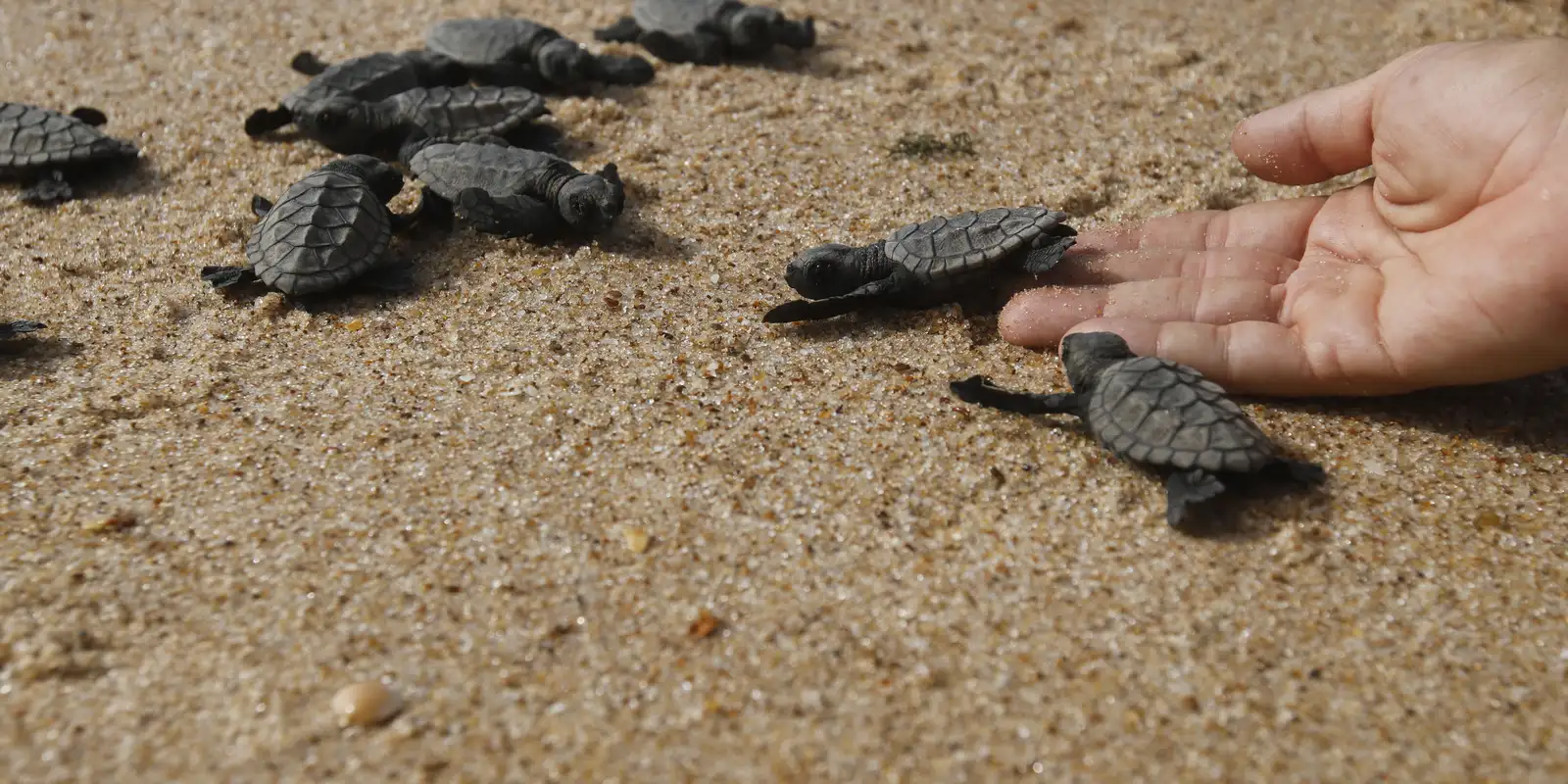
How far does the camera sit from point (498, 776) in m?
1.95

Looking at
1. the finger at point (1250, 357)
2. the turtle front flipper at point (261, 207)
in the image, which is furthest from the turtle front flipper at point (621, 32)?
the finger at point (1250, 357)

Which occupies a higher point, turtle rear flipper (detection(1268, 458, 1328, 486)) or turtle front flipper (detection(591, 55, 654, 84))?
turtle front flipper (detection(591, 55, 654, 84))

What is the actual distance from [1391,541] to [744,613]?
5.41 ft

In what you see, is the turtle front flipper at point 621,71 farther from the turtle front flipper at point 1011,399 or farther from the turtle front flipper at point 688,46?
the turtle front flipper at point 1011,399

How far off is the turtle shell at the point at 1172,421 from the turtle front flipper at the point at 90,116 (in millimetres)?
4824

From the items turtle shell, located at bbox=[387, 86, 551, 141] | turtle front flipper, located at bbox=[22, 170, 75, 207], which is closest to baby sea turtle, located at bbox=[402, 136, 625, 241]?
turtle shell, located at bbox=[387, 86, 551, 141]

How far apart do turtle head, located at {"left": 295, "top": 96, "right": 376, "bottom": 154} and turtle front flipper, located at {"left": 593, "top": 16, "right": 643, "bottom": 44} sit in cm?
150

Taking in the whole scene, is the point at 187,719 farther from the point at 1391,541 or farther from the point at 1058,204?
the point at 1058,204

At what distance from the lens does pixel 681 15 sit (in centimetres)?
532

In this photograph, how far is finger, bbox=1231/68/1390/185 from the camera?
10.8 feet

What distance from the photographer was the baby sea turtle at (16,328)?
3312 mm

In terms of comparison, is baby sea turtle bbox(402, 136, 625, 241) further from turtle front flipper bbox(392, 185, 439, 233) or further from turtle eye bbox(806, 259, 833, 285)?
turtle eye bbox(806, 259, 833, 285)

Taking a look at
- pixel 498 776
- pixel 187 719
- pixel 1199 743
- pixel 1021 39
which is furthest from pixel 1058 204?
pixel 187 719

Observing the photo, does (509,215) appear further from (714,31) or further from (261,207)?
(714,31)
